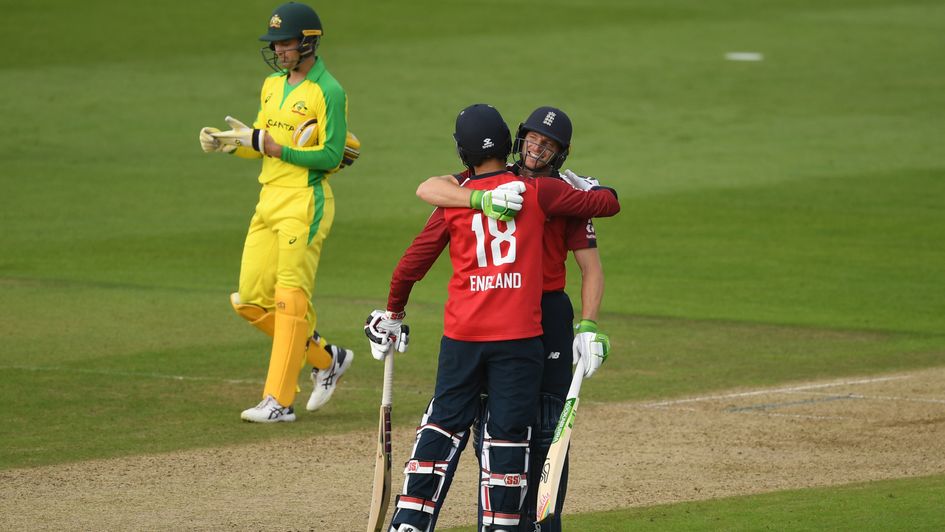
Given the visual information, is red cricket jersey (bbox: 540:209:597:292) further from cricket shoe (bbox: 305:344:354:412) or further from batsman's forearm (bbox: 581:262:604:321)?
cricket shoe (bbox: 305:344:354:412)

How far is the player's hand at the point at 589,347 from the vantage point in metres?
6.94

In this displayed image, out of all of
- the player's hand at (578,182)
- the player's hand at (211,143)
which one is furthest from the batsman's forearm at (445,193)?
the player's hand at (211,143)

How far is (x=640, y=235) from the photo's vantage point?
60.7 feet

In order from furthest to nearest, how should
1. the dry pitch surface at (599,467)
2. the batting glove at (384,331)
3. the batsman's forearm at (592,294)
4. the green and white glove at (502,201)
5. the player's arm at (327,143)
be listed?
the player's arm at (327,143) → the dry pitch surface at (599,467) → the batting glove at (384,331) → the batsman's forearm at (592,294) → the green and white glove at (502,201)

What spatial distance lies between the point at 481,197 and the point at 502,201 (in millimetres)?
140

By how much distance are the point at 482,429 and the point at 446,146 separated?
56.0ft

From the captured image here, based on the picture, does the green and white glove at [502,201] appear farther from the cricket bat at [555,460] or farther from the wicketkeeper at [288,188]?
the wicketkeeper at [288,188]

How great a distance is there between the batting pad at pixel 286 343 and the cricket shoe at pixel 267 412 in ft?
0.11

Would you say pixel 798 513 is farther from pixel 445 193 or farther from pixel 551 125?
pixel 445 193

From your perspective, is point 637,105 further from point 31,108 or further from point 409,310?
point 409,310

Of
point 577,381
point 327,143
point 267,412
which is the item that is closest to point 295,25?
point 327,143

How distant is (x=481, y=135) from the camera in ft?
22.8

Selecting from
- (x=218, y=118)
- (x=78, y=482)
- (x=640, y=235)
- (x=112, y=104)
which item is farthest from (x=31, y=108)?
(x=78, y=482)

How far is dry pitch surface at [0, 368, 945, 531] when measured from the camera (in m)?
8.15
